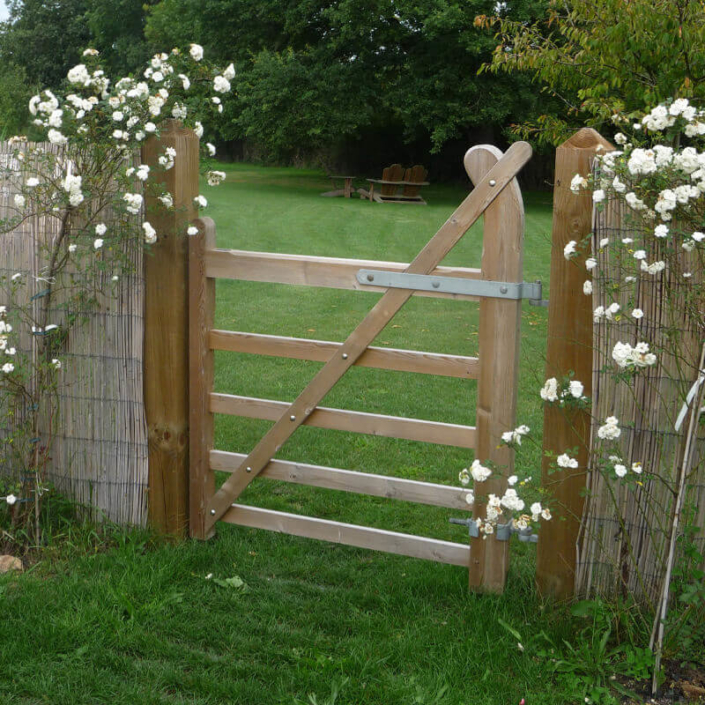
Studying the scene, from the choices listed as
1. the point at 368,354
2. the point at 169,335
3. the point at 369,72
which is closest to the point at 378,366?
the point at 368,354

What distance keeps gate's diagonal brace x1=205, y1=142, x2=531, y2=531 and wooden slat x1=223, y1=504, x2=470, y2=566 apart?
0.42ft

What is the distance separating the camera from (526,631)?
334cm

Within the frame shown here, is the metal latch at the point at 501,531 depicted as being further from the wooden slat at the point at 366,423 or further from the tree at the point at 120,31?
the tree at the point at 120,31

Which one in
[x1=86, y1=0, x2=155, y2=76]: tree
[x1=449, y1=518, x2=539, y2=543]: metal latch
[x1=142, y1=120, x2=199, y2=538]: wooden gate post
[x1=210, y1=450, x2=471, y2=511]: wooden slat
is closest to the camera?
[x1=449, y1=518, x2=539, y2=543]: metal latch

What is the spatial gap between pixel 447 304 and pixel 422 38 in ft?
62.1

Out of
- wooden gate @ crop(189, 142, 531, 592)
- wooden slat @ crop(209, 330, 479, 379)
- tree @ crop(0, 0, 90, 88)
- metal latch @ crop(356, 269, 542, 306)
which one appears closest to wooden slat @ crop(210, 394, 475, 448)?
wooden gate @ crop(189, 142, 531, 592)

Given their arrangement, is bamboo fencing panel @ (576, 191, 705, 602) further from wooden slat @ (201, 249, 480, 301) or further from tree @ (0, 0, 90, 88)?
tree @ (0, 0, 90, 88)

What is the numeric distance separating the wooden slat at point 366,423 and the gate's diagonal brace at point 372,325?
0.07 m

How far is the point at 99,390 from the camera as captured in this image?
416 cm

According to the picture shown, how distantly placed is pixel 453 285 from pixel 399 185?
63.3 ft

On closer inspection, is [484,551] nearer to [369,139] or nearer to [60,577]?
[60,577]

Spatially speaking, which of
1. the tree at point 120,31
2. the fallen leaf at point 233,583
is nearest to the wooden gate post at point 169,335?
the fallen leaf at point 233,583

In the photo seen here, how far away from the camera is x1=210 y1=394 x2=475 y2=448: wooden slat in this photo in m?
3.63

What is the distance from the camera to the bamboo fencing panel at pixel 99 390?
13.3ft
